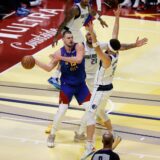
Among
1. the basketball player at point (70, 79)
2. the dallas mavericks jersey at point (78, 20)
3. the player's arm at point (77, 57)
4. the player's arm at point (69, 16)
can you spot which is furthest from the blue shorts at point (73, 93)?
the dallas mavericks jersey at point (78, 20)

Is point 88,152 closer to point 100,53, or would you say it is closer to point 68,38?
point 100,53

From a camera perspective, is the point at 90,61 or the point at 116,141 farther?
the point at 90,61

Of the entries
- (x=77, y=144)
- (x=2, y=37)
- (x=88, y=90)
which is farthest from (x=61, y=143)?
(x=2, y=37)

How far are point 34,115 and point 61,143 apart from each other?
3.83ft

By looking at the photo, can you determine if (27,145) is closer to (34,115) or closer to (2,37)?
(34,115)

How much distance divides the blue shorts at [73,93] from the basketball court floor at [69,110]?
2.23ft

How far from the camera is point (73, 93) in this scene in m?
8.73

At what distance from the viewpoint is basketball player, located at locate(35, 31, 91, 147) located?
8562 mm

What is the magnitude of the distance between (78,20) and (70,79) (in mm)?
2170

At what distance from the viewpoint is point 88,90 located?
8.83 m

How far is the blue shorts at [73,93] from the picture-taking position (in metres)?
8.66

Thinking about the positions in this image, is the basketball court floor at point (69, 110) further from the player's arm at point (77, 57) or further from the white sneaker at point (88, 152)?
the player's arm at point (77, 57)

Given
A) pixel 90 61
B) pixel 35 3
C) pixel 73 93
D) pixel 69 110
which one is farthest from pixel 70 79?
pixel 35 3

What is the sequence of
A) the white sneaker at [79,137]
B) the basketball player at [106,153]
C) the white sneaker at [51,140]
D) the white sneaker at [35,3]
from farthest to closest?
the white sneaker at [35,3]
the white sneaker at [79,137]
the white sneaker at [51,140]
the basketball player at [106,153]
